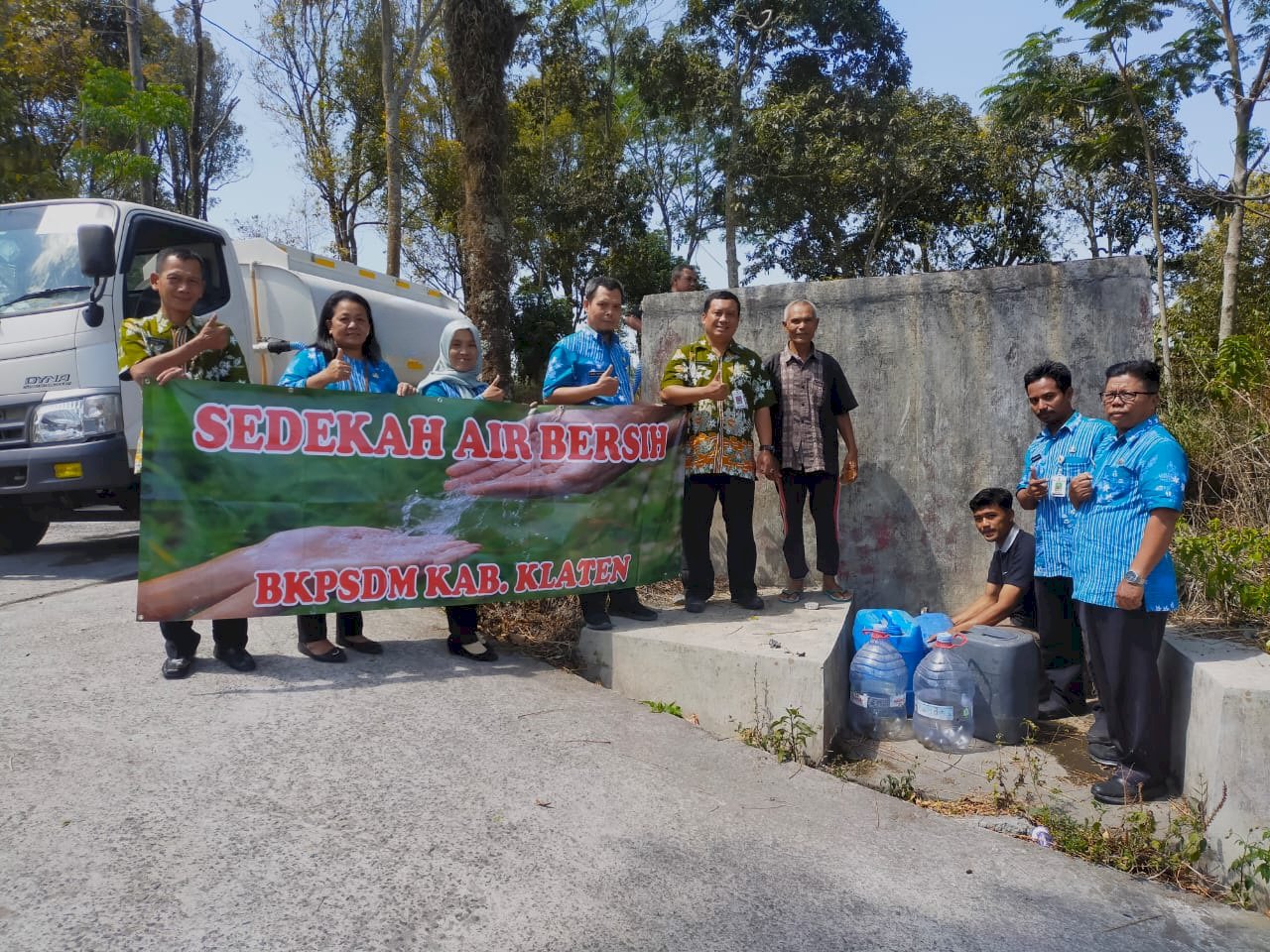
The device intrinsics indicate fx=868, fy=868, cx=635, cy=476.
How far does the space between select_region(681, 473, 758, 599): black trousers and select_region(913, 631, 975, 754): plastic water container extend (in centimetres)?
104

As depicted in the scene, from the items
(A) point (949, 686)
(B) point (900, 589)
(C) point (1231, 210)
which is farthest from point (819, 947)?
(C) point (1231, 210)

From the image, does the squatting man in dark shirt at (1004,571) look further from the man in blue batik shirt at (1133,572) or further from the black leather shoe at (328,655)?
the black leather shoe at (328,655)

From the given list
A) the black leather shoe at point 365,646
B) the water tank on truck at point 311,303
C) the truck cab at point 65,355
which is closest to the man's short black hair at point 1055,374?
the black leather shoe at point 365,646

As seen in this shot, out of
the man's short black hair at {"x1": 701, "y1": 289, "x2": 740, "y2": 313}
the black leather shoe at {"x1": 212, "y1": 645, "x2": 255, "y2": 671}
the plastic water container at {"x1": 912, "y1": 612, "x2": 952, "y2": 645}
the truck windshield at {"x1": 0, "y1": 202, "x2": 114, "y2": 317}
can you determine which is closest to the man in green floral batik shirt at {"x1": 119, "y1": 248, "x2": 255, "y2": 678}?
the black leather shoe at {"x1": 212, "y1": 645, "x2": 255, "y2": 671}

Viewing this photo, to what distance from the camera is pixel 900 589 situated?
5555 mm

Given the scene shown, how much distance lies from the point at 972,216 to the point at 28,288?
19.4 meters

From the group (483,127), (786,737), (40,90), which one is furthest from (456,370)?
(40,90)

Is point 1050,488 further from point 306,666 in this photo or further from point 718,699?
point 306,666

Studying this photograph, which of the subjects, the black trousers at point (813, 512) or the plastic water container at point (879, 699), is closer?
the plastic water container at point (879, 699)

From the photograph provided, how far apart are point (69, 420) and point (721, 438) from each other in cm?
429

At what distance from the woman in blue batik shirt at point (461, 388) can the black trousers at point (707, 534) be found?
118 centimetres

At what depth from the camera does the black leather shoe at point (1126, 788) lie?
134 inches

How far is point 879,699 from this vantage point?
4.27 m

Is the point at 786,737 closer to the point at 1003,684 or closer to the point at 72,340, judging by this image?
the point at 1003,684
